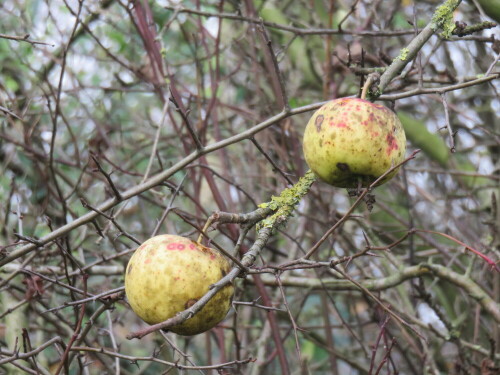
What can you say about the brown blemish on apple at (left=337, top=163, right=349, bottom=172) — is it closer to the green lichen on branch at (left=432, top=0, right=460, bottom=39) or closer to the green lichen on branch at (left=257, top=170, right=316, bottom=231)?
the green lichen on branch at (left=257, top=170, right=316, bottom=231)

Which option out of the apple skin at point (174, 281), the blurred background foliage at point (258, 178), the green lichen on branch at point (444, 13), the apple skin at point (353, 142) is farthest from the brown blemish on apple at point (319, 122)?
the blurred background foliage at point (258, 178)

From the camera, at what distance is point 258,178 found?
392 centimetres

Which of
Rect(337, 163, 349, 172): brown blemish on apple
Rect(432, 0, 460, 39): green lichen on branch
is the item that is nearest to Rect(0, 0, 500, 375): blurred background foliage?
Rect(432, 0, 460, 39): green lichen on branch

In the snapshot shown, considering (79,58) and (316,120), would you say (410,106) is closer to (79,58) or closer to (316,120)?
(79,58)

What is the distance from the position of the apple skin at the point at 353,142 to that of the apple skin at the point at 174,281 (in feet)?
1.16

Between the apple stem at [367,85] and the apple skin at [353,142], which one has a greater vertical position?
the apple stem at [367,85]

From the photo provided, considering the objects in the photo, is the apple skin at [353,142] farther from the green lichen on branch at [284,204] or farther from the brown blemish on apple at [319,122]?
the green lichen on branch at [284,204]

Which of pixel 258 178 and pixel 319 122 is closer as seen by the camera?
pixel 319 122

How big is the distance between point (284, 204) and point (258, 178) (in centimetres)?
223

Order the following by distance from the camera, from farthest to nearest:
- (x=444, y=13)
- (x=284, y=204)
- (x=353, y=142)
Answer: (x=444, y=13), (x=284, y=204), (x=353, y=142)

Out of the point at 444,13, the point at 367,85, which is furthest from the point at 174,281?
the point at 444,13

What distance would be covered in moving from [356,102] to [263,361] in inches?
72.9

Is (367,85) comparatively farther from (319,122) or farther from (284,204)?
(284,204)

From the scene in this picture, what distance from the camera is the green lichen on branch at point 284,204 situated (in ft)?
5.35
